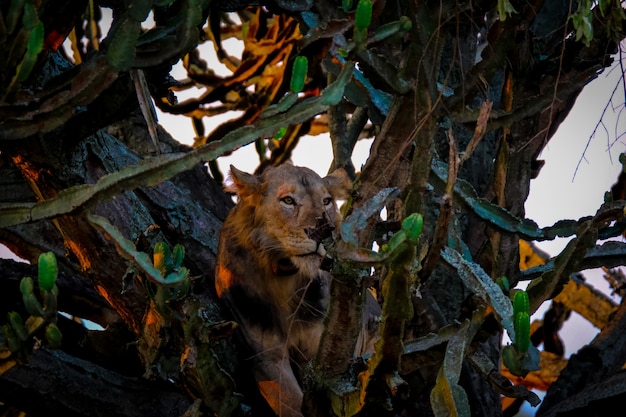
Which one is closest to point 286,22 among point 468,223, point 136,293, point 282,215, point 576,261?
point 468,223

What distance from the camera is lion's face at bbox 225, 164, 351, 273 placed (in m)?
5.32

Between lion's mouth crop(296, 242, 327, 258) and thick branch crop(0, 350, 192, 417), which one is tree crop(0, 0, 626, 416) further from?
lion's mouth crop(296, 242, 327, 258)

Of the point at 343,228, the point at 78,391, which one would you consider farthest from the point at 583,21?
the point at 78,391

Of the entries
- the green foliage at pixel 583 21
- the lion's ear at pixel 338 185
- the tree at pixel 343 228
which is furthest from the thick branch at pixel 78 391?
the green foliage at pixel 583 21

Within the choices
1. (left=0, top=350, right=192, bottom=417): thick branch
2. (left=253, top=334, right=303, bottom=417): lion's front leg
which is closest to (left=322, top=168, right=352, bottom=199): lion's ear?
(left=253, top=334, right=303, bottom=417): lion's front leg

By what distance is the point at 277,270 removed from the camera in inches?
220

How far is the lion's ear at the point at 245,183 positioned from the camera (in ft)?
18.5

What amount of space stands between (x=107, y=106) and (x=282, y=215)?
1.14 meters

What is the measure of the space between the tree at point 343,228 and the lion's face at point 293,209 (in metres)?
0.34

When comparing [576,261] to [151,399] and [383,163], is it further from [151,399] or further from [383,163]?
[151,399]

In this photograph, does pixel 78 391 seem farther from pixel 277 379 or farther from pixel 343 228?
pixel 343 228

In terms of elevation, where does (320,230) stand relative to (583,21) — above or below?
below

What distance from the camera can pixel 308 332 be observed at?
558 cm

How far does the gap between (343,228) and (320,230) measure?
4.03ft
